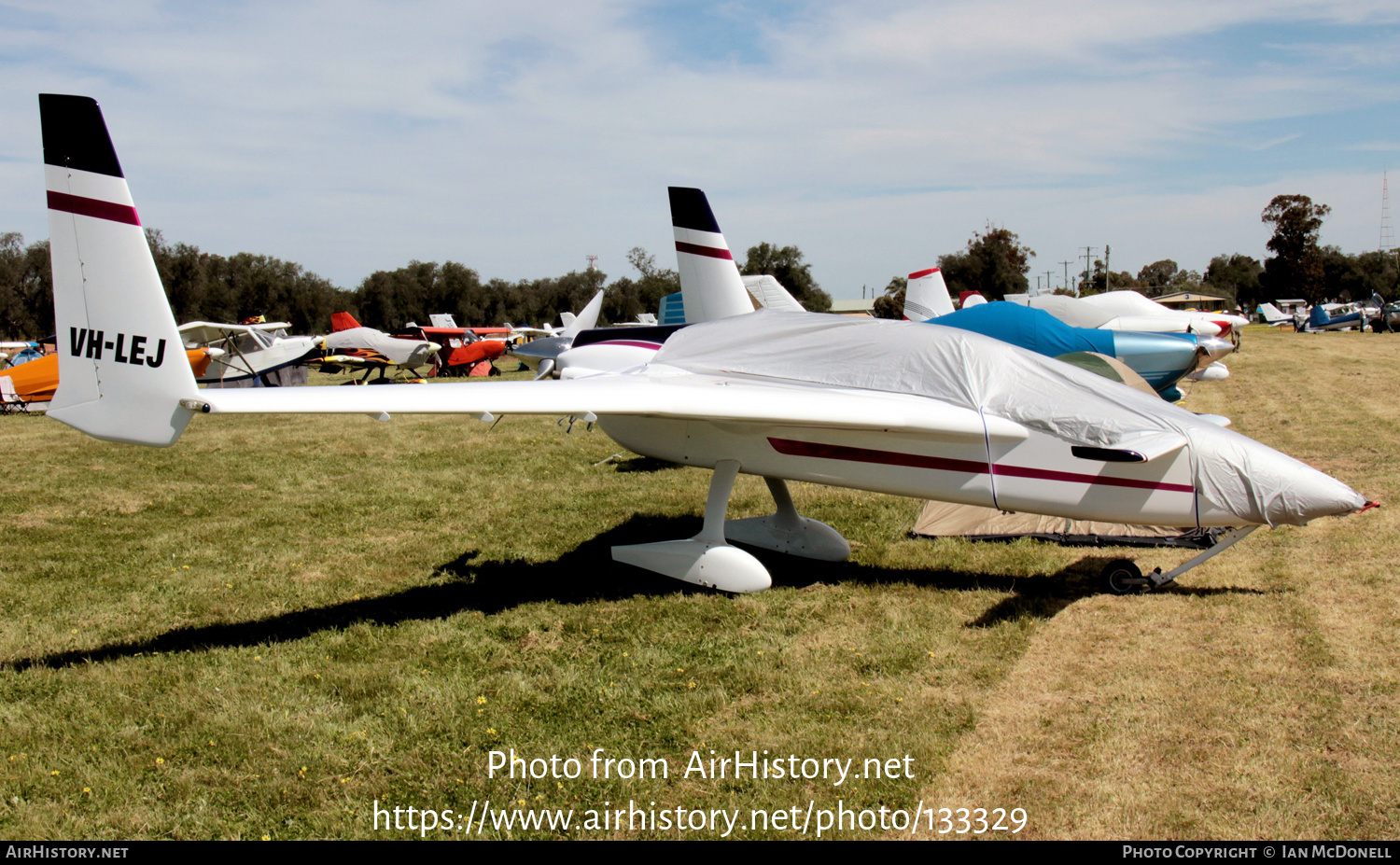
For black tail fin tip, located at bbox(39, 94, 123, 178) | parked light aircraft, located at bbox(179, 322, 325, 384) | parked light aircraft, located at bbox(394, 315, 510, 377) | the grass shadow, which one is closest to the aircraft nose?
the grass shadow

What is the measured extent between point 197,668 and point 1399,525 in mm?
8527

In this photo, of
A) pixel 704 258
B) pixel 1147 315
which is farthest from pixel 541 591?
pixel 1147 315

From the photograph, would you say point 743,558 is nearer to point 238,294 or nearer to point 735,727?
point 735,727

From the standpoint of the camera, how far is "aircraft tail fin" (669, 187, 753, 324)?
1102cm

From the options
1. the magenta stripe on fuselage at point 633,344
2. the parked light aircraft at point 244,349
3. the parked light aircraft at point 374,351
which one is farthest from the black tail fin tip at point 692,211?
the parked light aircraft at point 374,351

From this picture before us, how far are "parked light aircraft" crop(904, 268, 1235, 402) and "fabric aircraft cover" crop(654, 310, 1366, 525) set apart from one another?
293 centimetres

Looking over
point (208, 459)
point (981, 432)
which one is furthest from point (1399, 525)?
point (208, 459)

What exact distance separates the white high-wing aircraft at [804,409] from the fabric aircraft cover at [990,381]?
12 mm

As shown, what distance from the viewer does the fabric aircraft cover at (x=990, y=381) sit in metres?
4.77

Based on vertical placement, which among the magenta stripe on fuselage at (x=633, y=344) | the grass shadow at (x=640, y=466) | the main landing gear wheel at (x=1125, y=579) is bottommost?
the main landing gear wheel at (x=1125, y=579)

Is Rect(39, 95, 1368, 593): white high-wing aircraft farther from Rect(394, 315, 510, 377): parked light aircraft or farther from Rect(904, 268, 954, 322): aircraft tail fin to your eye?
Rect(394, 315, 510, 377): parked light aircraft

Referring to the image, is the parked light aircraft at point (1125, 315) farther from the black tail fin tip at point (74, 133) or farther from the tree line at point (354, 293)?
the tree line at point (354, 293)

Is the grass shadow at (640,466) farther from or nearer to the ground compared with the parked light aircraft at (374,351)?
nearer to the ground

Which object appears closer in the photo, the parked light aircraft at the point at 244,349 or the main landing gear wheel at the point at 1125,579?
the main landing gear wheel at the point at 1125,579
